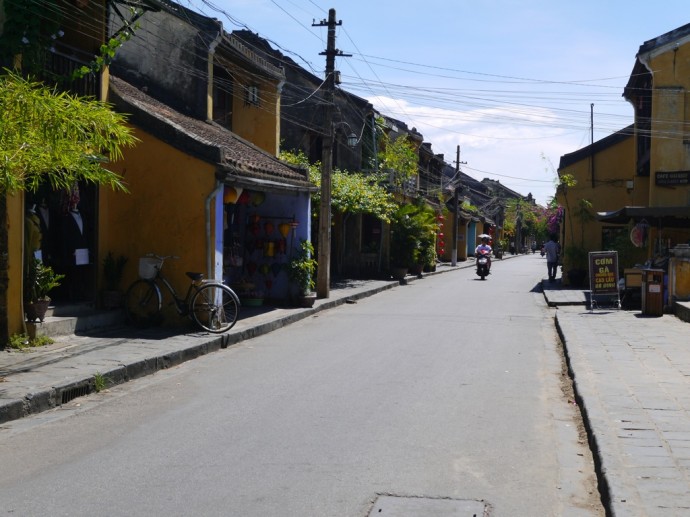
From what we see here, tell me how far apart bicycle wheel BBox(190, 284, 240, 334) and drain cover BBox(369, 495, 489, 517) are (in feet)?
26.7

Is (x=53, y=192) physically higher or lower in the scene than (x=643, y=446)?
higher

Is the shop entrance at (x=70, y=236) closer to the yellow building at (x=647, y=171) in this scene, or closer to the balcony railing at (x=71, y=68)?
the balcony railing at (x=71, y=68)

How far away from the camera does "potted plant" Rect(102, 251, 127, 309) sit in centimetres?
1343

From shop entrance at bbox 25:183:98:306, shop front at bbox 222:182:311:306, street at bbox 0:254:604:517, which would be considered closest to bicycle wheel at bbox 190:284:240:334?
street at bbox 0:254:604:517

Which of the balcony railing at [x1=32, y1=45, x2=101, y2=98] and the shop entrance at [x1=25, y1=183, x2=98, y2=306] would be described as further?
the shop entrance at [x1=25, y1=183, x2=98, y2=306]

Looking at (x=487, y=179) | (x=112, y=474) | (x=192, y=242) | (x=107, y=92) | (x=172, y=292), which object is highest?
(x=487, y=179)

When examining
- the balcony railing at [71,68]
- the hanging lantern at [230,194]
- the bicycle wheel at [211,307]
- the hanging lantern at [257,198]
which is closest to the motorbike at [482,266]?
the hanging lantern at [257,198]

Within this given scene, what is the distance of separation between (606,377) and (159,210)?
25.6 ft

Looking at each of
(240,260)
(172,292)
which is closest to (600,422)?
(172,292)

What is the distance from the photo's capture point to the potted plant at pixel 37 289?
36.3ft

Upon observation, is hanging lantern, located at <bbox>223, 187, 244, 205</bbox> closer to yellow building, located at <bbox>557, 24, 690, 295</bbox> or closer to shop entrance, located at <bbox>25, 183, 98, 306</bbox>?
shop entrance, located at <bbox>25, 183, 98, 306</bbox>

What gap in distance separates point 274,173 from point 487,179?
88520mm

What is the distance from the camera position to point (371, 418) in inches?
297

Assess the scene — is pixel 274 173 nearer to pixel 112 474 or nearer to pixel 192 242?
pixel 192 242
